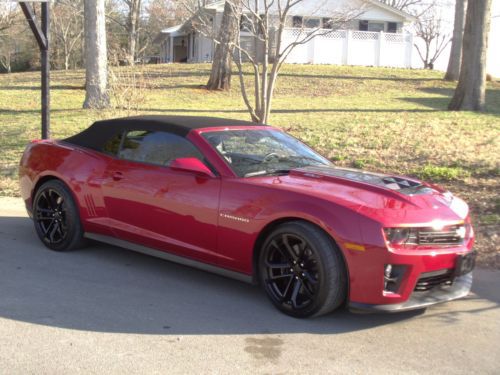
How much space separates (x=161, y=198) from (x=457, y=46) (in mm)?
24777

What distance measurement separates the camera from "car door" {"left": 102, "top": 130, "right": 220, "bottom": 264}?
16.4 ft

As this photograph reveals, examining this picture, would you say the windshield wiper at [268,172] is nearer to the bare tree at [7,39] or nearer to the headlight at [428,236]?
the headlight at [428,236]

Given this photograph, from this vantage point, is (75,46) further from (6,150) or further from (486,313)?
(486,313)

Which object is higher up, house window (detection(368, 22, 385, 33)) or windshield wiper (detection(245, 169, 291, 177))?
house window (detection(368, 22, 385, 33))

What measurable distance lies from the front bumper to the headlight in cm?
34

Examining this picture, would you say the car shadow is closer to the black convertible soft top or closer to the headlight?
the headlight

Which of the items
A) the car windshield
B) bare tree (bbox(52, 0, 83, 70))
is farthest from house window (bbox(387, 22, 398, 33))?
the car windshield

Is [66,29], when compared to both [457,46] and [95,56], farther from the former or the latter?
[95,56]

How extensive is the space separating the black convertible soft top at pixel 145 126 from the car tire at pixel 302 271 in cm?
151

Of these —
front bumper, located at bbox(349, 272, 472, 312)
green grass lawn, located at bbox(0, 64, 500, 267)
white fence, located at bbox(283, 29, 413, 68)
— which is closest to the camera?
front bumper, located at bbox(349, 272, 472, 312)

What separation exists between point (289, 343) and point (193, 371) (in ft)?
2.54

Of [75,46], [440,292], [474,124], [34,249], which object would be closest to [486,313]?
[440,292]

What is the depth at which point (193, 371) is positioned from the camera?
3.67 metres

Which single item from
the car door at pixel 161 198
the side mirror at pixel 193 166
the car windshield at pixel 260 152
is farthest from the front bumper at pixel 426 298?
the side mirror at pixel 193 166
